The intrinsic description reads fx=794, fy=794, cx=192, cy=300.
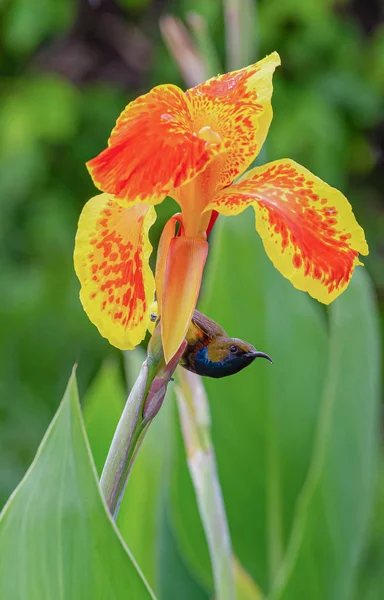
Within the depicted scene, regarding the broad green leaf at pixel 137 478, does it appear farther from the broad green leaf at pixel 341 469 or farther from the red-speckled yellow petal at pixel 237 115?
the red-speckled yellow petal at pixel 237 115

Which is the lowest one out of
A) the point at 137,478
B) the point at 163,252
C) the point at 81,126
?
the point at 137,478

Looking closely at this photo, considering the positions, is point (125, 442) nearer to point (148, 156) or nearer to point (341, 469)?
point (148, 156)

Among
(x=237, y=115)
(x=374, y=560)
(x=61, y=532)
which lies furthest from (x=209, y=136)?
(x=374, y=560)

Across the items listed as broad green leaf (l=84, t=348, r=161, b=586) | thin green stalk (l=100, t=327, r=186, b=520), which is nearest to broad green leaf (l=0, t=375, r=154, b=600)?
thin green stalk (l=100, t=327, r=186, b=520)

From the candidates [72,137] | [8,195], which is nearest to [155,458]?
[8,195]

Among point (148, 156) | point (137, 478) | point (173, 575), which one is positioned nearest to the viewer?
point (148, 156)

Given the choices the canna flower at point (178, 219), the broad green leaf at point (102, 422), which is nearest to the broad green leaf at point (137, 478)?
the broad green leaf at point (102, 422)
